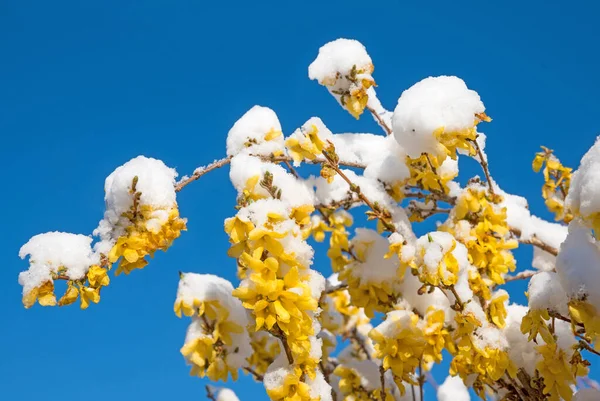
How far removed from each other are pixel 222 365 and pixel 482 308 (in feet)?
3.18

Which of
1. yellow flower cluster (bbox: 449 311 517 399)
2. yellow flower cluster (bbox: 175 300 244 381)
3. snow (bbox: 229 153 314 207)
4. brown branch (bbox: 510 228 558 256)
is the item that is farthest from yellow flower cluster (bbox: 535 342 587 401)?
yellow flower cluster (bbox: 175 300 244 381)

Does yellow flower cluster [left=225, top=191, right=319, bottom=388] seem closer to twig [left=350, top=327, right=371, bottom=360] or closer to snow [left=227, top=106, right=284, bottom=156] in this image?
snow [left=227, top=106, right=284, bottom=156]

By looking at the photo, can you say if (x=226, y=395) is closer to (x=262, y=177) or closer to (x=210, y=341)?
(x=210, y=341)

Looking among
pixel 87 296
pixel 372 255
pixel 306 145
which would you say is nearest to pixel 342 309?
pixel 372 255

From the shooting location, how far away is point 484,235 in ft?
6.54

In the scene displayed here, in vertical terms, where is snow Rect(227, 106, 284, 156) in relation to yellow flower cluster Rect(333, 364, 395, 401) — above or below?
above

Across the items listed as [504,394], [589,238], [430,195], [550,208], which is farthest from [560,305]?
[550,208]

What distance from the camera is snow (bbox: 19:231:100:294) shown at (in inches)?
60.4

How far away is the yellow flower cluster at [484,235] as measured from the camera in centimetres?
193

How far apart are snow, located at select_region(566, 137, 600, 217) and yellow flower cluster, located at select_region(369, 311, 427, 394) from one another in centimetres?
88

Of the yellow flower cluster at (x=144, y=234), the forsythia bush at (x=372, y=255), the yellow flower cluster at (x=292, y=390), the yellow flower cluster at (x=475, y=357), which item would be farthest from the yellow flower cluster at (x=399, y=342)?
the yellow flower cluster at (x=144, y=234)

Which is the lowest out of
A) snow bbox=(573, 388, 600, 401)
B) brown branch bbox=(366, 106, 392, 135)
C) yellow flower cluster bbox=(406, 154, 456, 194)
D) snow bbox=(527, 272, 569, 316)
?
snow bbox=(573, 388, 600, 401)

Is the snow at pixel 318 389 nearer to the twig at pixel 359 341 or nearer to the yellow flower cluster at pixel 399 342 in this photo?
the yellow flower cluster at pixel 399 342

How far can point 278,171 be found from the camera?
1706mm
